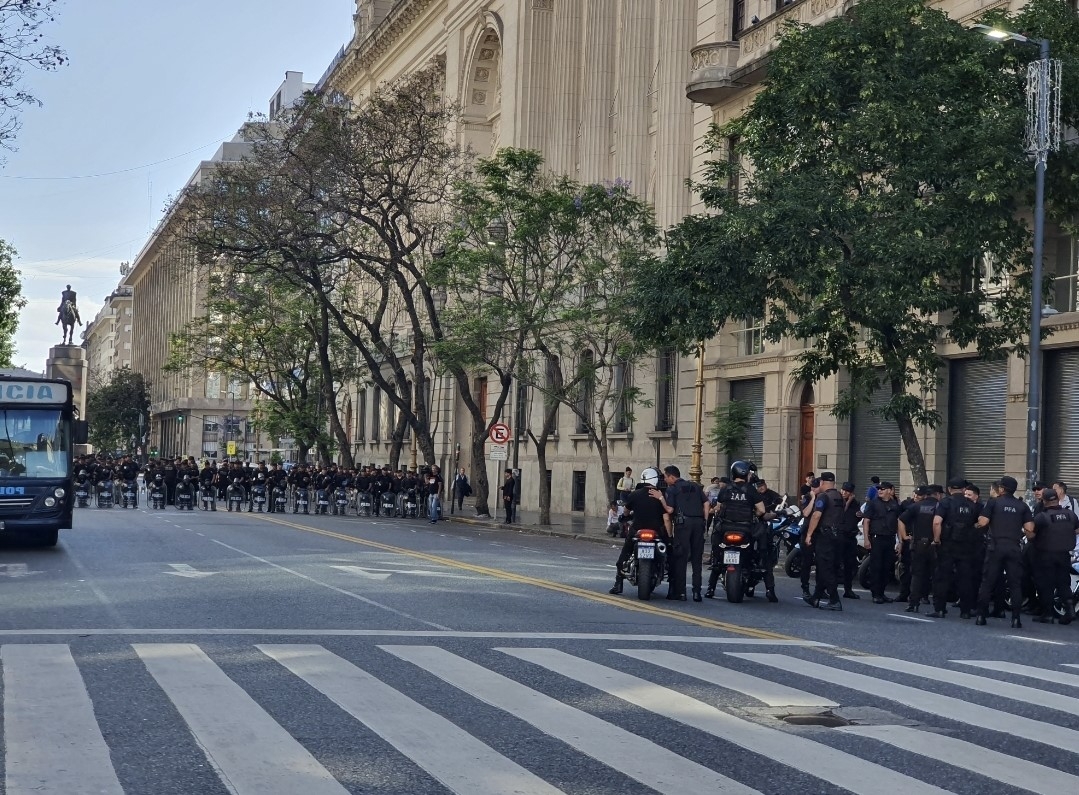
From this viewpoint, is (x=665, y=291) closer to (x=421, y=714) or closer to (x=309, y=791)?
(x=421, y=714)

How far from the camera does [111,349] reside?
196875 millimetres

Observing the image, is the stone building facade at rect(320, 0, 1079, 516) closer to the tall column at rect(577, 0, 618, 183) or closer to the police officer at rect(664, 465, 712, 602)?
the tall column at rect(577, 0, 618, 183)

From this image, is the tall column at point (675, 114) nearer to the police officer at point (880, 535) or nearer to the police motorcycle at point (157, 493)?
the police motorcycle at point (157, 493)

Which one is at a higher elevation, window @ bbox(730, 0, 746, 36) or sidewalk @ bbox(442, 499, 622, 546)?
window @ bbox(730, 0, 746, 36)

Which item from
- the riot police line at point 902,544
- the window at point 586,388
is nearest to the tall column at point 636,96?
the window at point 586,388

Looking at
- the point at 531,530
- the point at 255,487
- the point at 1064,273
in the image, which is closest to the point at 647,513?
the point at 1064,273

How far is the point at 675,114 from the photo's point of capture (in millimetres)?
43594

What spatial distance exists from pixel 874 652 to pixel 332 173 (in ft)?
105

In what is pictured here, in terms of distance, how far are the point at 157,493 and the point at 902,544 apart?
3362 cm

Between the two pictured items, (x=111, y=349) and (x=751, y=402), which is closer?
(x=751, y=402)

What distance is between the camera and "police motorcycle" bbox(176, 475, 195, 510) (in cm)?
4919

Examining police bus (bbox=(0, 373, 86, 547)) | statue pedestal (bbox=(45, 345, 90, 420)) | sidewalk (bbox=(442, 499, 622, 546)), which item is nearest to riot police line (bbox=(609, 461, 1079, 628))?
police bus (bbox=(0, 373, 86, 547))

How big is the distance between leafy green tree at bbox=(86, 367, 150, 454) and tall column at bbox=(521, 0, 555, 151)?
82.3m

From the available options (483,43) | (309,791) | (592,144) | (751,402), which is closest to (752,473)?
(309,791)
